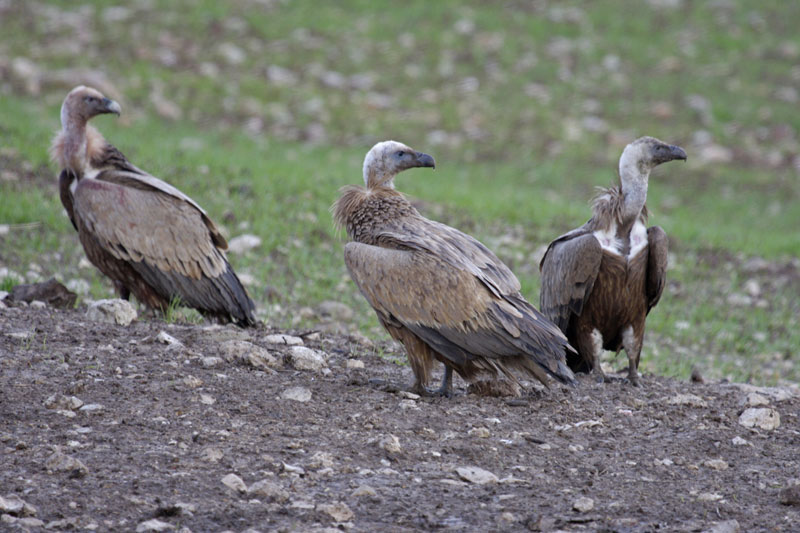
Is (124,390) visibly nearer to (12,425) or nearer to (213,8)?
(12,425)

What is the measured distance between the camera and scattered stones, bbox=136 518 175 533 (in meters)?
3.46

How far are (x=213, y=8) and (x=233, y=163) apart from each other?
21.9ft

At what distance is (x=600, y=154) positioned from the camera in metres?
14.5

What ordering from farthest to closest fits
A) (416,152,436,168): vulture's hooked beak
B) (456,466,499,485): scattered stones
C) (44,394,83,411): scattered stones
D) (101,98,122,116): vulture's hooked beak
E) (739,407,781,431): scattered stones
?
(101,98,122,116): vulture's hooked beak, (416,152,436,168): vulture's hooked beak, (739,407,781,431): scattered stones, (44,394,83,411): scattered stones, (456,466,499,485): scattered stones

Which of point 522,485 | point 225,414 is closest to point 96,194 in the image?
point 225,414

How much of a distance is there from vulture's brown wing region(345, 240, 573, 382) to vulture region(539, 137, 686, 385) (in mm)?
1037

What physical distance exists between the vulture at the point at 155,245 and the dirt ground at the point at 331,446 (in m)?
0.73

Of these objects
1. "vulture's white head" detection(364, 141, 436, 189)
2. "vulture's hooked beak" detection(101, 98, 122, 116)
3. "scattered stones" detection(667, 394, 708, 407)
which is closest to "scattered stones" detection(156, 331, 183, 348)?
"vulture's white head" detection(364, 141, 436, 189)

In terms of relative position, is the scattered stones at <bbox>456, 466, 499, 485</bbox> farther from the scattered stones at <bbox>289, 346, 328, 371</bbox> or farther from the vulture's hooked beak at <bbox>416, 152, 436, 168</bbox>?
the vulture's hooked beak at <bbox>416, 152, 436, 168</bbox>

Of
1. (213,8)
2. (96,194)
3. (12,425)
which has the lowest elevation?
(12,425)

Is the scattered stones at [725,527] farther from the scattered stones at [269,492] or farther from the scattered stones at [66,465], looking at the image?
the scattered stones at [66,465]

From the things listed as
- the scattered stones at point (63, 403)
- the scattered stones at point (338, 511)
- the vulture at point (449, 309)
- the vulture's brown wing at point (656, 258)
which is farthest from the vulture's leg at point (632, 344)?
the scattered stones at point (63, 403)

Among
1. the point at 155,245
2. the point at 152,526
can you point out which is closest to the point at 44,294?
the point at 155,245

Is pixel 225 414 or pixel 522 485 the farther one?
pixel 225 414
